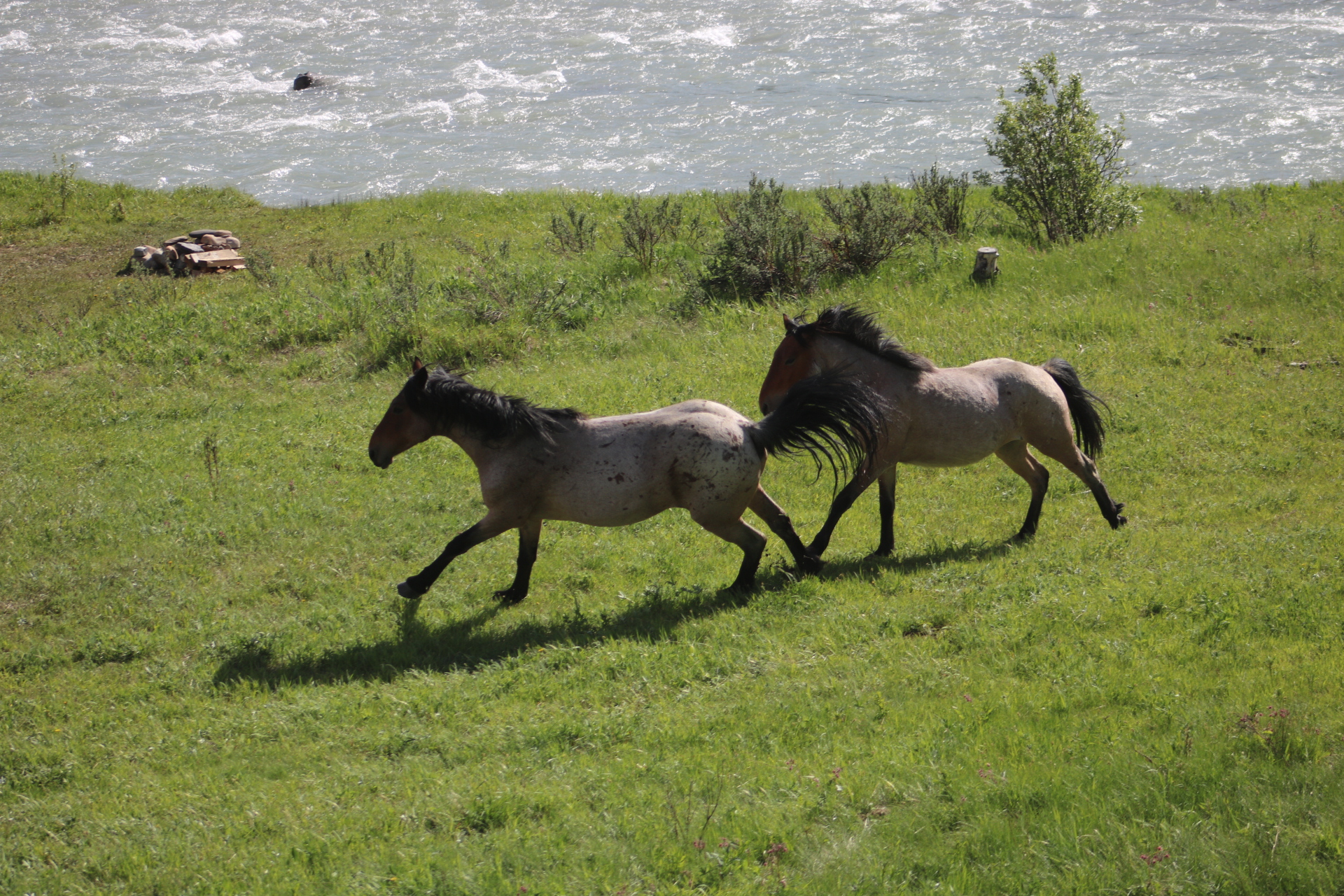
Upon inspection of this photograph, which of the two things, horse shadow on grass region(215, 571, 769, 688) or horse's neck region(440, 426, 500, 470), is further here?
horse's neck region(440, 426, 500, 470)

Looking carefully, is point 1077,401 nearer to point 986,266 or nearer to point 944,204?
point 986,266

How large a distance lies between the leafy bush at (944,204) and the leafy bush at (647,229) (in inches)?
179

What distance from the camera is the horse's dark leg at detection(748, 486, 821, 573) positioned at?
9312 mm

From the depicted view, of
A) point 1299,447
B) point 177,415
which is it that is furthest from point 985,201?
point 177,415

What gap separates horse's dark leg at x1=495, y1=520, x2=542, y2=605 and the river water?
70.7 ft

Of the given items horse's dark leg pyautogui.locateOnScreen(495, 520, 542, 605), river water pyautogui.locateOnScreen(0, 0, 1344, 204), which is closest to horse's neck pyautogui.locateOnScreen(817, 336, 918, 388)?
horse's dark leg pyautogui.locateOnScreen(495, 520, 542, 605)

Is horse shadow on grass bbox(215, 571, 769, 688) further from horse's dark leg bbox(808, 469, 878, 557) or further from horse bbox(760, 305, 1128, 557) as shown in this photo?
horse bbox(760, 305, 1128, 557)

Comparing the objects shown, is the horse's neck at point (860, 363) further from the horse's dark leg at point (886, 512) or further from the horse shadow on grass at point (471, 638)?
the horse shadow on grass at point (471, 638)

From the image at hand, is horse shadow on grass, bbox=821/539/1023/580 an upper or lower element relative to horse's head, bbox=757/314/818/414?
lower

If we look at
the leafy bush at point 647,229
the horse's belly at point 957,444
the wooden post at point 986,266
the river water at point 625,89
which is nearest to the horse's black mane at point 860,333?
the horse's belly at point 957,444

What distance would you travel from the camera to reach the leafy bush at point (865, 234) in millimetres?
17859

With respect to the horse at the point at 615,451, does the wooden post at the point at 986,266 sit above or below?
above

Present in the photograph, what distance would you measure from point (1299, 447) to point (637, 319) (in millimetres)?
9080

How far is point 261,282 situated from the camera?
19.3m
